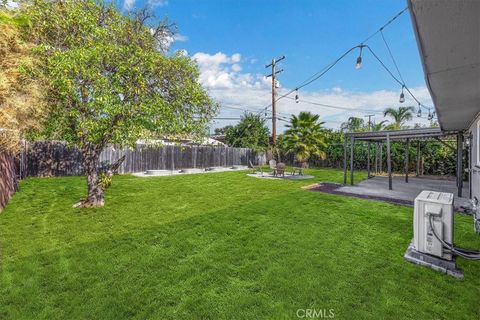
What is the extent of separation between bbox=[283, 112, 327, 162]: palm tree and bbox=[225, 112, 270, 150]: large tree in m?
6.57

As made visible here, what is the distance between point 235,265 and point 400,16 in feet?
25.0

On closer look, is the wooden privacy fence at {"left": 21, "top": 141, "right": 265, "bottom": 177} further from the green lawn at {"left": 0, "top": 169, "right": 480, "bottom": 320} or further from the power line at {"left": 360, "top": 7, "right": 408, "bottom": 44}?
the power line at {"left": 360, "top": 7, "right": 408, "bottom": 44}

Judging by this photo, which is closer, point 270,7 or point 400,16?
point 400,16

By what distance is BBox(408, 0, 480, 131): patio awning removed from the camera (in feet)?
5.07

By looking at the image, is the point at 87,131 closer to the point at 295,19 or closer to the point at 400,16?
the point at 400,16

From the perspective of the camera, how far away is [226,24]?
1775 centimetres

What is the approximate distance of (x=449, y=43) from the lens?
204 cm

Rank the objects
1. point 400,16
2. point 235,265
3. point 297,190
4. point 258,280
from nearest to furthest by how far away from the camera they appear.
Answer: point 258,280 → point 235,265 → point 400,16 → point 297,190

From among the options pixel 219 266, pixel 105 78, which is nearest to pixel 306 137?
pixel 105 78

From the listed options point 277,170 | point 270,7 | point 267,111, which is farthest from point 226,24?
point 277,170

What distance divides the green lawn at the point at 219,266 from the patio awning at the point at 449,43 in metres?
2.57

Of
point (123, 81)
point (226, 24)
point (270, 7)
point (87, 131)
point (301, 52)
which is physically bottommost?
point (87, 131)

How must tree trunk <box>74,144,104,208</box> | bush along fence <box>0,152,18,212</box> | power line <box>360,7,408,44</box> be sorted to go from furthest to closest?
tree trunk <box>74,144,104,208</box> < power line <box>360,7,408,44</box> < bush along fence <box>0,152,18,212</box>

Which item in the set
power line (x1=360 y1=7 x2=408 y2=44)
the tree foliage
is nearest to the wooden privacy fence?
the tree foliage
